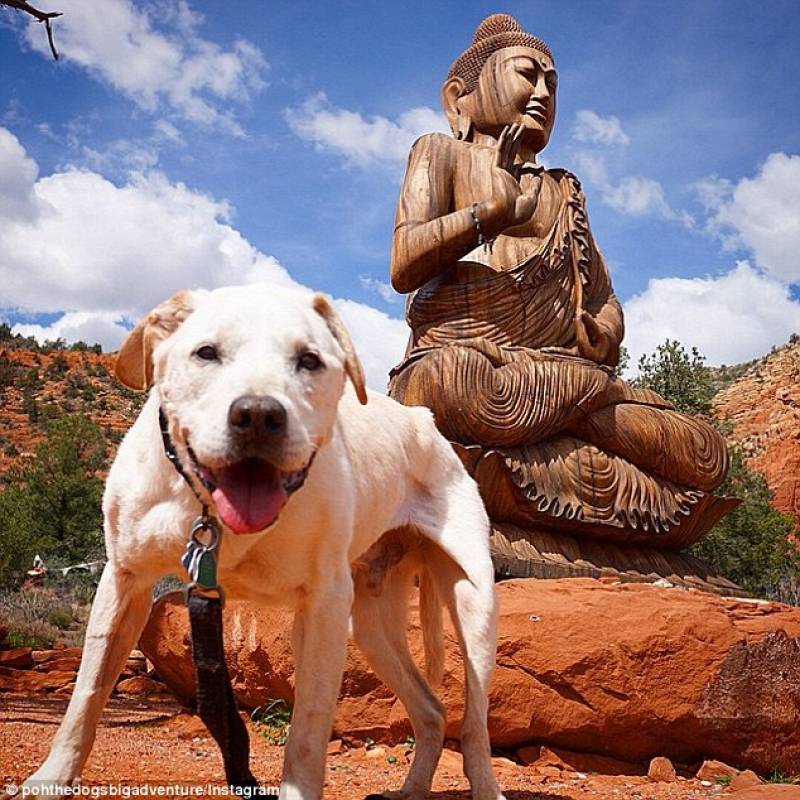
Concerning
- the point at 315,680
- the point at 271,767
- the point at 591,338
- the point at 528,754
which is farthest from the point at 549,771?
the point at 591,338

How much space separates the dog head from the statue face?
21.5 feet

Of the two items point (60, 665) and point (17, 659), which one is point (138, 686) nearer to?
point (60, 665)

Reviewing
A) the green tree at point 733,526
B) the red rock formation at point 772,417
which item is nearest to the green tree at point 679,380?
the green tree at point 733,526

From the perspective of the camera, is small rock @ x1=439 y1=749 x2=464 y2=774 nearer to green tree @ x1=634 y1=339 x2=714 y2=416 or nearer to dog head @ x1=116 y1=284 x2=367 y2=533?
dog head @ x1=116 y1=284 x2=367 y2=533

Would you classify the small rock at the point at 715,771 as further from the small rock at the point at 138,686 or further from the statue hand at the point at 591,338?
the small rock at the point at 138,686

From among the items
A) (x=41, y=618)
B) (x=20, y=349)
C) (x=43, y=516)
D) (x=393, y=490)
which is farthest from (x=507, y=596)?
(x=20, y=349)

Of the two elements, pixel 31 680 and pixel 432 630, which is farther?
pixel 31 680

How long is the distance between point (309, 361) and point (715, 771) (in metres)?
3.53

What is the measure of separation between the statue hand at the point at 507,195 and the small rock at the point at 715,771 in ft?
14.0

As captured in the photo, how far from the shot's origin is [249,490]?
6.54 ft

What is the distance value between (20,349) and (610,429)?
49.7m

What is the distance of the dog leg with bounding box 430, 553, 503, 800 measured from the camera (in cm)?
309

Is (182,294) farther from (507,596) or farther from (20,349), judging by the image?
(20,349)

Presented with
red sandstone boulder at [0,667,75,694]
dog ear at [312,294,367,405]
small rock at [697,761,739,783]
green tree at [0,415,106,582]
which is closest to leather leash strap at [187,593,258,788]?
dog ear at [312,294,367,405]
